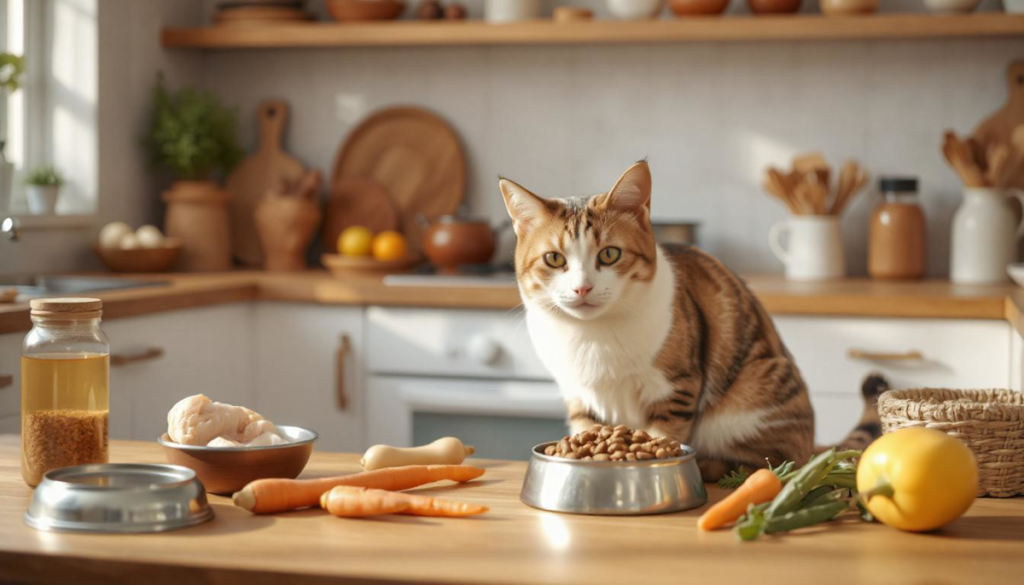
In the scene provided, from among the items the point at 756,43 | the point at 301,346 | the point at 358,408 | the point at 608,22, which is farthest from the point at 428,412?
the point at 756,43

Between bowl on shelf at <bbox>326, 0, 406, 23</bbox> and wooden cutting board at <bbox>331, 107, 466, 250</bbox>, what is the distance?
326 millimetres

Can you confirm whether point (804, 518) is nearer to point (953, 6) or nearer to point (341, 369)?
point (341, 369)

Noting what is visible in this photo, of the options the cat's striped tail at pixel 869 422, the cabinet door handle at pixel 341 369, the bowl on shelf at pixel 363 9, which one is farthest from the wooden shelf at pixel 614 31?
the cat's striped tail at pixel 869 422

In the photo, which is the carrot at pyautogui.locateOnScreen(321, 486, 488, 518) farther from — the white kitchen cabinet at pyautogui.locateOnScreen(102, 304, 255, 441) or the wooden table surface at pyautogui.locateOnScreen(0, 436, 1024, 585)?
the white kitchen cabinet at pyautogui.locateOnScreen(102, 304, 255, 441)

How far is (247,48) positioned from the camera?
4.05 metres

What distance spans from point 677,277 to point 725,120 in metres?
2.13

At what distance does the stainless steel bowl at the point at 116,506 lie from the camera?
1141 millimetres

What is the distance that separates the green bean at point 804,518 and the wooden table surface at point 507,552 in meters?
0.01

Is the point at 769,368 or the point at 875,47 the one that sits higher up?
the point at 875,47

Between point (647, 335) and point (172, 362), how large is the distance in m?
1.81

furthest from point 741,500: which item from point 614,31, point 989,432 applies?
point 614,31

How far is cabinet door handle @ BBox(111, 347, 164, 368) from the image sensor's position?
2785 millimetres

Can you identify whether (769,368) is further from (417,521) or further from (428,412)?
(428,412)

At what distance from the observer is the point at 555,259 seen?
4.83ft
